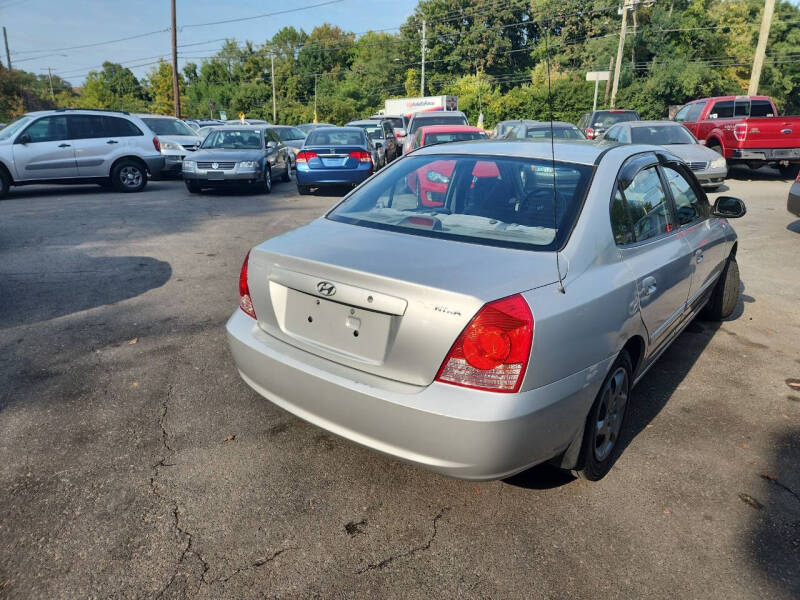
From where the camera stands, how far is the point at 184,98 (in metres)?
87.2

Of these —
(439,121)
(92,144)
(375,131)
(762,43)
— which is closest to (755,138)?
(439,121)

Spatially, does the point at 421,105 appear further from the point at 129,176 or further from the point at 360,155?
the point at 129,176

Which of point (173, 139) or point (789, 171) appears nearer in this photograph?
point (789, 171)

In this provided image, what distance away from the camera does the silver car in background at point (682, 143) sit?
1230 centimetres

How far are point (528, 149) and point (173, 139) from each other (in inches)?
617

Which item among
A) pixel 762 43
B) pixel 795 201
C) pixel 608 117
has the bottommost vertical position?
pixel 795 201

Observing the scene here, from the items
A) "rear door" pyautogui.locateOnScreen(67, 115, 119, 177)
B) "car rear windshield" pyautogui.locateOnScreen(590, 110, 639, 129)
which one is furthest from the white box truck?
"rear door" pyautogui.locateOnScreen(67, 115, 119, 177)

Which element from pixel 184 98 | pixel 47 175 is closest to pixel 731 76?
pixel 47 175

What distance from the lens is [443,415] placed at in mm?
2238

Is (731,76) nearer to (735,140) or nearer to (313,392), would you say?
(735,140)

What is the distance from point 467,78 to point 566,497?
6761 centimetres

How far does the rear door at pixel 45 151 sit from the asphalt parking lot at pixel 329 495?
9.23 meters

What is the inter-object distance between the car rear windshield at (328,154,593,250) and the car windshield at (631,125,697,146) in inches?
441

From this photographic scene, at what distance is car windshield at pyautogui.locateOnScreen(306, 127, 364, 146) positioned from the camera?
549 inches
